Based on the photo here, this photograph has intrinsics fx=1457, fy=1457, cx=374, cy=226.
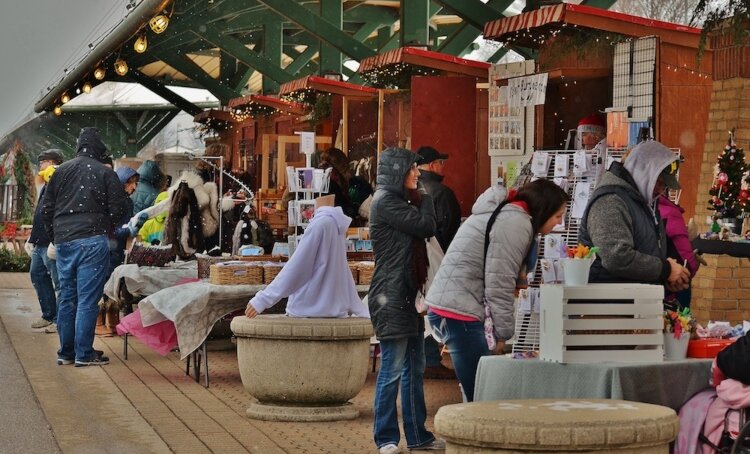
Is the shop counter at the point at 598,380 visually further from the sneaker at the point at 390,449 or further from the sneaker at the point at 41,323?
the sneaker at the point at 41,323

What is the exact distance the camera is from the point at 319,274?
8656 mm

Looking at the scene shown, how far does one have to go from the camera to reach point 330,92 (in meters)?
17.7

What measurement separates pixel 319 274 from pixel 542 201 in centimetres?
247

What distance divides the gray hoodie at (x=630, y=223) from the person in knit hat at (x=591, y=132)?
4012mm

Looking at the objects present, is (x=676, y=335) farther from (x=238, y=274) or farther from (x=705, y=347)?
(x=238, y=274)

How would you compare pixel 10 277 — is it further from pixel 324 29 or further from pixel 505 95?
pixel 505 95

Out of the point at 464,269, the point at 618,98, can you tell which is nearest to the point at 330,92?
the point at 618,98

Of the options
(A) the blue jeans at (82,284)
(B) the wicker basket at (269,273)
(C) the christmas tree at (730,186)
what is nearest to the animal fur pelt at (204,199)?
(A) the blue jeans at (82,284)

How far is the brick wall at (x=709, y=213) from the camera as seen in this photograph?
11141mm

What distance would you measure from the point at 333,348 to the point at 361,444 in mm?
910

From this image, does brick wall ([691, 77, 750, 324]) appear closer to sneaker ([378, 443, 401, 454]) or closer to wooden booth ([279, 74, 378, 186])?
sneaker ([378, 443, 401, 454])

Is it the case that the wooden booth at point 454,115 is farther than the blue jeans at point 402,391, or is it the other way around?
the wooden booth at point 454,115

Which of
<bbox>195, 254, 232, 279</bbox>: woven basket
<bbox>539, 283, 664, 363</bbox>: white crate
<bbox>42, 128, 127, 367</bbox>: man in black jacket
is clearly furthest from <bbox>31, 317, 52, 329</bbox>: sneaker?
<bbox>539, 283, 664, 363</bbox>: white crate

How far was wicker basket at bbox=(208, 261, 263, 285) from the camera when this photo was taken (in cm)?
1002
